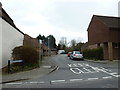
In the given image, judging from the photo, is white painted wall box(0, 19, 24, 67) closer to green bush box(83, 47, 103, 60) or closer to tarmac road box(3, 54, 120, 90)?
tarmac road box(3, 54, 120, 90)

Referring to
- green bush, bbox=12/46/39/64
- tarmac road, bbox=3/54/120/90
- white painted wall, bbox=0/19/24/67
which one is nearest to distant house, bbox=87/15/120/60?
tarmac road, bbox=3/54/120/90

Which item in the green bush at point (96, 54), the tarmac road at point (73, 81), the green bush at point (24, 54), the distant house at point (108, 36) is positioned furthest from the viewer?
the green bush at point (96, 54)

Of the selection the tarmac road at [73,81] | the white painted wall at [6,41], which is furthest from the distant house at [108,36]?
the white painted wall at [6,41]

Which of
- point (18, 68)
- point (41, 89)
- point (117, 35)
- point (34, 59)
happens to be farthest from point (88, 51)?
point (41, 89)

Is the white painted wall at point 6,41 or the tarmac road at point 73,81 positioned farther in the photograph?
the white painted wall at point 6,41

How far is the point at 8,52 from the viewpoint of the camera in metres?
16.3

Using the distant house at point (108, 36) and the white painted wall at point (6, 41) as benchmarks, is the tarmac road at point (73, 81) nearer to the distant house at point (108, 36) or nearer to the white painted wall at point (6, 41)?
the white painted wall at point (6, 41)

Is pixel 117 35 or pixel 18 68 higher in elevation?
pixel 117 35

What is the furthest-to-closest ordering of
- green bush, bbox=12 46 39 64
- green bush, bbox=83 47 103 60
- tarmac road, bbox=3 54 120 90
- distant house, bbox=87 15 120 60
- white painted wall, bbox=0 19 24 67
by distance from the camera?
green bush, bbox=83 47 103 60, distant house, bbox=87 15 120 60, white painted wall, bbox=0 19 24 67, green bush, bbox=12 46 39 64, tarmac road, bbox=3 54 120 90

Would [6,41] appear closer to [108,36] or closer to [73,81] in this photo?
[73,81]

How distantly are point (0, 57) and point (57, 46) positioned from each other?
7278 centimetres

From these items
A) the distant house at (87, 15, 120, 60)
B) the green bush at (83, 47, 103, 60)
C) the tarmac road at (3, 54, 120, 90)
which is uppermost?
the distant house at (87, 15, 120, 60)

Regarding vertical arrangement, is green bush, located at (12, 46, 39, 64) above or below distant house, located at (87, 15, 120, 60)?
below

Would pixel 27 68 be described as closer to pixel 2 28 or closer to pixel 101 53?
pixel 2 28
